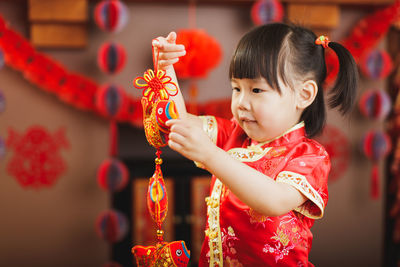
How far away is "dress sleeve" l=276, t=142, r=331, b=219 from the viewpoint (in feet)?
2.42

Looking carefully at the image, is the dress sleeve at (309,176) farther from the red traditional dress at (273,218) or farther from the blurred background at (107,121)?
the blurred background at (107,121)

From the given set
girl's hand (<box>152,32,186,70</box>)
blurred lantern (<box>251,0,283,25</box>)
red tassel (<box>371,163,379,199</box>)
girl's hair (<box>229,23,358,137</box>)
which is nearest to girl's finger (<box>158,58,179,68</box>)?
girl's hand (<box>152,32,186,70</box>)

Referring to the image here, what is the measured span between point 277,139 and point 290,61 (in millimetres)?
172

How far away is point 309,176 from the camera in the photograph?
75 cm

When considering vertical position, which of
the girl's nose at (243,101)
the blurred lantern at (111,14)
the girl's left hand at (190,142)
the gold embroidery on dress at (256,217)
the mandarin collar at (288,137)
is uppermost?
the blurred lantern at (111,14)

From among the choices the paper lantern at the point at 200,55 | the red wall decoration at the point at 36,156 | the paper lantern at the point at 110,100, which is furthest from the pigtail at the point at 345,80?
the red wall decoration at the point at 36,156

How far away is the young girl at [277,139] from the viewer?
76 centimetres

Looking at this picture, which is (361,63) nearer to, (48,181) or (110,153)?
(110,153)

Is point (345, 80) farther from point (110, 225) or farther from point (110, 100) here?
point (110, 225)

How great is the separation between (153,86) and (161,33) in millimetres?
1617

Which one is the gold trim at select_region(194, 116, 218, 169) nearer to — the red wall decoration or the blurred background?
the blurred background

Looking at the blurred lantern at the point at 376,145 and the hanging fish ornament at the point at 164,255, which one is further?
the blurred lantern at the point at 376,145

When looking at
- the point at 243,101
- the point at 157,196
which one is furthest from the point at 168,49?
the point at 157,196

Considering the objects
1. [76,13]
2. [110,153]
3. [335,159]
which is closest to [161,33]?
[76,13]
